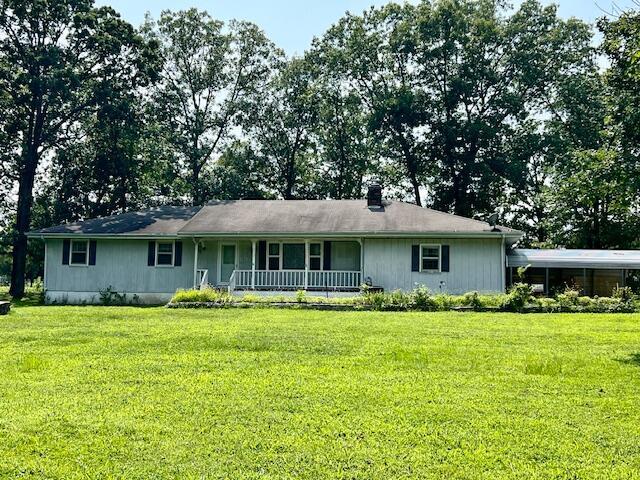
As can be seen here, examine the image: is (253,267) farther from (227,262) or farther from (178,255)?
(178,255)

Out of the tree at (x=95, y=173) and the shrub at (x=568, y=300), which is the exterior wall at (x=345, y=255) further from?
the tree at (x=95, y=173)

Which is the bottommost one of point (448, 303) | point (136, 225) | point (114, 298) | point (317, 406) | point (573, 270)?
point (317, 406)

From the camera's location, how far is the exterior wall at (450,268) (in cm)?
2041

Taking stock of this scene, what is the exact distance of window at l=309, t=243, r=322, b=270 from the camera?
2241 cm

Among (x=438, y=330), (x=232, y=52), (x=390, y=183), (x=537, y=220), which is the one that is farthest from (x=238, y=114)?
(x=438, y=330)

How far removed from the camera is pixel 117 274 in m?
22.9

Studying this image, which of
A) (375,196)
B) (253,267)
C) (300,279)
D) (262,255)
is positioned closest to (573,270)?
(375,196)

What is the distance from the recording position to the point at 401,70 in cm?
3944

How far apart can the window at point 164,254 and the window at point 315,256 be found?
5639 millimetres

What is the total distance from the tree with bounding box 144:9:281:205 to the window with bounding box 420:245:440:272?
1972cm

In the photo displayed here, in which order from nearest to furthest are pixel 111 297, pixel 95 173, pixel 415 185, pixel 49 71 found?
pixel 111 297, pixel 49 71, pixel 95 173, pixel 415 185

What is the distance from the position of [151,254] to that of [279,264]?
5.20 metres

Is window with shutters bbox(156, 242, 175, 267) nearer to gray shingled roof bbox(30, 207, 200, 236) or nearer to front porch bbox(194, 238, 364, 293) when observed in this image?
gray shingled roof bbox(30, 207, 200, 236)

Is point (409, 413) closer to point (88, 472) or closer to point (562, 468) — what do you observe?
point (562, 468)
